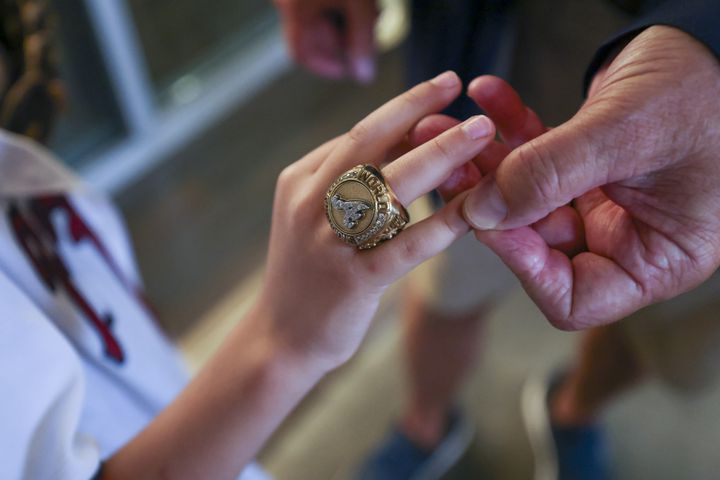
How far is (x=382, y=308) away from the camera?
844mm

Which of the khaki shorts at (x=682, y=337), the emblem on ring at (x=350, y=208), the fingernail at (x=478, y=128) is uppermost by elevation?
the fingernail at (x=478, y=128)

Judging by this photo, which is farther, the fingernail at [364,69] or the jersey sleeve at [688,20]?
the fingernail at [364,69]

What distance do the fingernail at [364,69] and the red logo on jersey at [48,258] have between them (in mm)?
300

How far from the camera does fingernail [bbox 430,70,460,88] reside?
0.40m

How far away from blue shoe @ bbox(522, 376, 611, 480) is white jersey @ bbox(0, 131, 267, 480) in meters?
0.27

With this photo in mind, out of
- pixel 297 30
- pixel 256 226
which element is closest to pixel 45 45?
pixel 297 30

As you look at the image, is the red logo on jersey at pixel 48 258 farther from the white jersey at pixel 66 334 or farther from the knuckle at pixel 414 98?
the knuckle at pixel 414 98

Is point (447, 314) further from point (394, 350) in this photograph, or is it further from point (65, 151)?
point (65, 151)

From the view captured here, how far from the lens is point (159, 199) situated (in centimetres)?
131

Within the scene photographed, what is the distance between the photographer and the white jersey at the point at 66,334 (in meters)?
0.43

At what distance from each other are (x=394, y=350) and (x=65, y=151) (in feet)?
2.51

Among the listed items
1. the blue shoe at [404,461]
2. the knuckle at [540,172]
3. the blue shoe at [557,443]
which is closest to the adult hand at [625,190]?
the knuckle at [540,172]

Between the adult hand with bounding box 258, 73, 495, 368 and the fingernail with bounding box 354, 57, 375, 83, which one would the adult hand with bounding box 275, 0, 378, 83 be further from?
the adult hand with bounding box 258, 73, 495, 368

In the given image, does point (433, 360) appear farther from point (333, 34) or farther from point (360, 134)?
point (360, 134)
